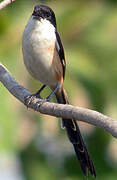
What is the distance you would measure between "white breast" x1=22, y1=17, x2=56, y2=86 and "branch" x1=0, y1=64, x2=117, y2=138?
0.44m

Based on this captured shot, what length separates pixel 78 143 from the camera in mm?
5504

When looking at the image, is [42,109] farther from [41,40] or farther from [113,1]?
[113,1]

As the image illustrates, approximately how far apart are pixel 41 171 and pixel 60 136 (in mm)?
540

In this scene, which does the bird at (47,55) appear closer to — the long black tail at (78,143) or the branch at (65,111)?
the long black tail at (78,143)

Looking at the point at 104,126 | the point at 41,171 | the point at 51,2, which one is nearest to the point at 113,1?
the point at 51,2

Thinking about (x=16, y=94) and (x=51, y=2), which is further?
(x=51, y=2)

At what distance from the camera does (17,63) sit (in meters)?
6.66

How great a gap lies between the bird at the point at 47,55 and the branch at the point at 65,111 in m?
0.45

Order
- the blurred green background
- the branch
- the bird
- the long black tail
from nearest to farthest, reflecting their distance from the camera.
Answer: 1. the branch
2. the long black tail
3. the bird
4. the blurred green background

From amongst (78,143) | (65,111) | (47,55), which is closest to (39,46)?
(47,55)

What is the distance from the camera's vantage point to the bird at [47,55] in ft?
17.7

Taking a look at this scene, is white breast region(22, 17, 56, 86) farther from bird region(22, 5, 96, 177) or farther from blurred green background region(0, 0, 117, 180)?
blurred green background region(0, 0, 117, 180)

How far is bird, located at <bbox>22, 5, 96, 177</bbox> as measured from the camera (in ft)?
17.7

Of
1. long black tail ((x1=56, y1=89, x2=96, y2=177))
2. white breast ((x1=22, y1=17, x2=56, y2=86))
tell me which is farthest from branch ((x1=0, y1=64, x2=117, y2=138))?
long black tail ((x1=56, y1=89, x2=96, y2=177))
